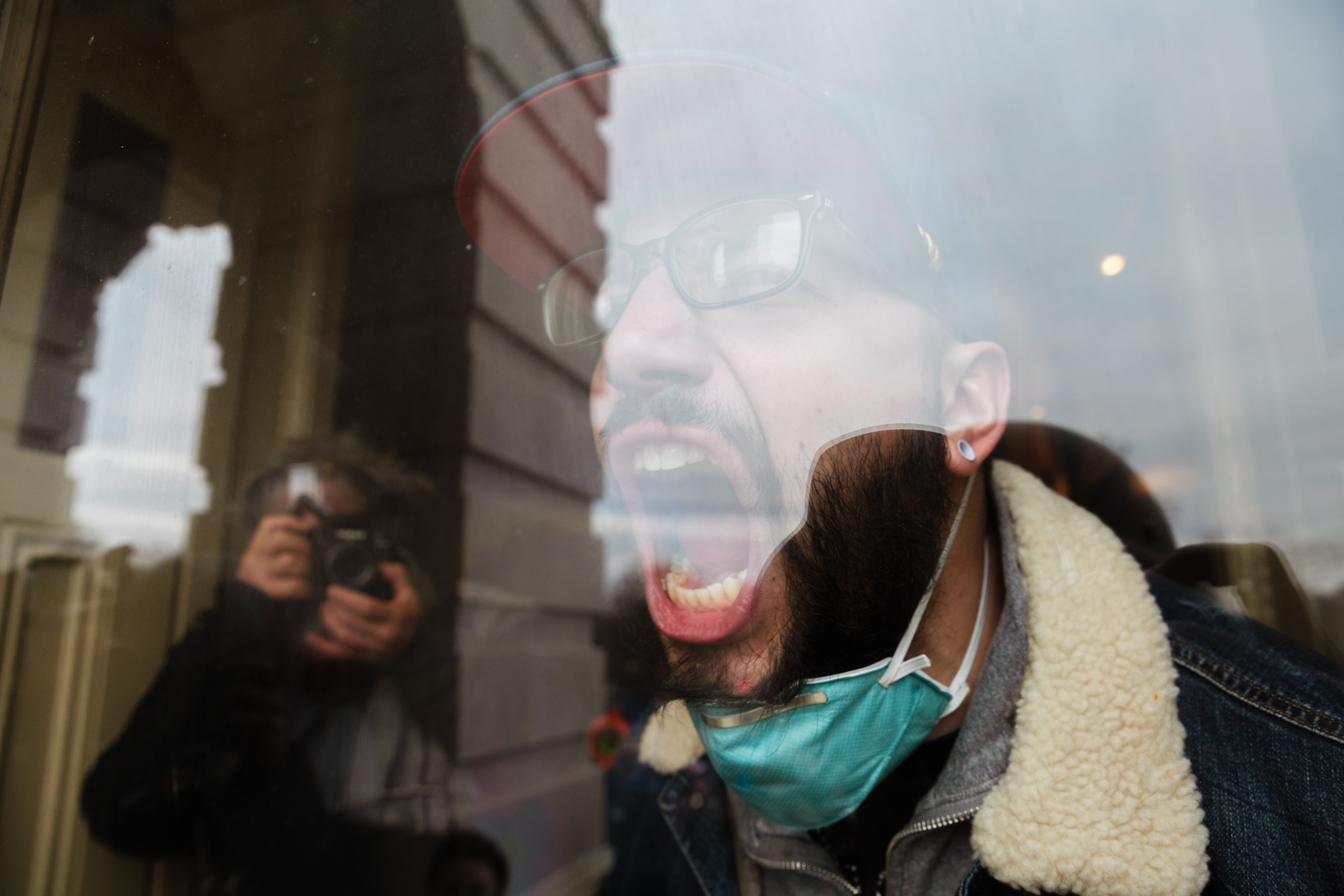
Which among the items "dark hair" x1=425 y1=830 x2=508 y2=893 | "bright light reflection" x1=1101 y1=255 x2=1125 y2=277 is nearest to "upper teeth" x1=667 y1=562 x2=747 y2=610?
"bright light reflection" x1=1101 y1=255 x2=1125 y2=277

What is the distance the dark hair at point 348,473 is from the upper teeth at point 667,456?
102cm

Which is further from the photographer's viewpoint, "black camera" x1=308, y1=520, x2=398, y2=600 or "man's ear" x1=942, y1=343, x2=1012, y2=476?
"black camera" x1=308, y1=520, x2=398, y2=600

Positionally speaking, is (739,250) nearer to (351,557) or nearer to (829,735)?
(829,735)

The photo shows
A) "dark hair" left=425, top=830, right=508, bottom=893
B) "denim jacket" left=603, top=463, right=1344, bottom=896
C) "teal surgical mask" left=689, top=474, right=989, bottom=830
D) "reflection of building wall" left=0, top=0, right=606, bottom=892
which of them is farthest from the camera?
"dark hair" left=425, top=830, right=508, bottom=893

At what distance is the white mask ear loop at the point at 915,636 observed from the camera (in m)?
0.88

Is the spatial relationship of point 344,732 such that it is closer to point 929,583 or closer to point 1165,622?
point 929,583

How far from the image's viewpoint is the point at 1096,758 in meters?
0.79

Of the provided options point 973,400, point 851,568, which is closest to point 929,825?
point 851,568

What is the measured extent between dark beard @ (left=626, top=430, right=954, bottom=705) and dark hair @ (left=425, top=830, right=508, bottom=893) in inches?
50.3

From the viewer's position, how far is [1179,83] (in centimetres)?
102

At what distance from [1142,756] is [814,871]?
0.52m

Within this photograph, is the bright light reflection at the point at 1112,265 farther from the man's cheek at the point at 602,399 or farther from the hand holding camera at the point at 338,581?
the hand holding camera at the point at 338,581

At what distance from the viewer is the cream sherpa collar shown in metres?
0.75

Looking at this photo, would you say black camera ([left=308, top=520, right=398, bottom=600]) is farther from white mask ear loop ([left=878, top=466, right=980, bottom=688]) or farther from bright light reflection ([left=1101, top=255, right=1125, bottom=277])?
bright light reflection ([left=1101, top=255, right=1125, bottom=277])
